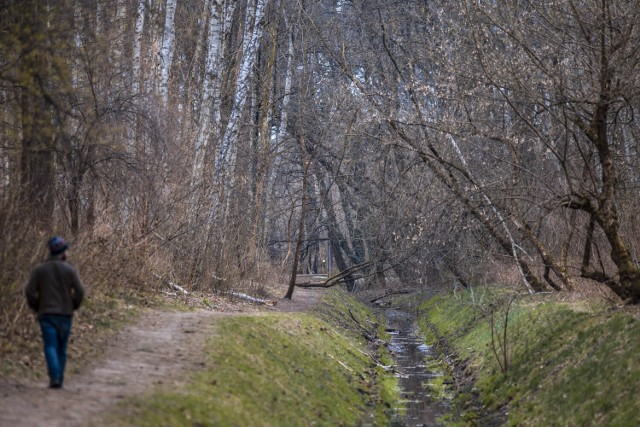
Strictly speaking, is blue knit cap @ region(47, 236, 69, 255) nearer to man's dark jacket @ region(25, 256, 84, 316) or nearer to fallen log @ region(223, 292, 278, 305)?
man's dark jacket @ region(25, 256, 84, 316)

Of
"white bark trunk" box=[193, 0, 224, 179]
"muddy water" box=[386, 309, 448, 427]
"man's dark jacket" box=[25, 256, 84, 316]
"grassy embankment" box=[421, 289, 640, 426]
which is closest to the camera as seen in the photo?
"man's dark jacket" box=[25, 256, 84, 316]

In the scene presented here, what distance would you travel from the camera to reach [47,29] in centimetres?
1299

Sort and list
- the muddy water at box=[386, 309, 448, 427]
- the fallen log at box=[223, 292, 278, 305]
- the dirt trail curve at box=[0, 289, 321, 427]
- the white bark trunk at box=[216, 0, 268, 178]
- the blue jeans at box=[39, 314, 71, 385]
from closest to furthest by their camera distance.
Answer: the dirt trail curve at box=[0, 289, 321, 427], the blue jeans at box=[39, 314, 71, 385], the muddy water at box=[386, 309, 448, 427], the fallen log at box=[223, 292, 278, 305], the white bark trunk at box=[216, 0, 268, 178]

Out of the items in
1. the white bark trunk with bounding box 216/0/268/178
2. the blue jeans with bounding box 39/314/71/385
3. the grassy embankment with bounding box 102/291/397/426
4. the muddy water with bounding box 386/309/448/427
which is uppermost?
the white bark trunk with bounding box 216/0/268/178

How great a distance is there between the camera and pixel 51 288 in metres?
9.96

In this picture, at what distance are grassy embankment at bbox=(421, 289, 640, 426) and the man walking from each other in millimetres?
6985

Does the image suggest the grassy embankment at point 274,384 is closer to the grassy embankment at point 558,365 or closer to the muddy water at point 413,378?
the muddy water at point 413,378

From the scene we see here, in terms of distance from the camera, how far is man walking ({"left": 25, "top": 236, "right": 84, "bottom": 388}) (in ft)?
31.9

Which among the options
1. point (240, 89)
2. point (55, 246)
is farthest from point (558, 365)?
point (240, 89)

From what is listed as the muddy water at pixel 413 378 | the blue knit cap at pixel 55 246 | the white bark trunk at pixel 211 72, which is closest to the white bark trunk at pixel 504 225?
the muddy water at pixel 413 378

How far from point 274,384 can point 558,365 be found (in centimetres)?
522

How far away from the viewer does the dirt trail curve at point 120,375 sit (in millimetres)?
8461

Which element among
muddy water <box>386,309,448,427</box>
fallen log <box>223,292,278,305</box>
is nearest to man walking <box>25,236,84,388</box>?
muddy water <box>386,309,448,427</box>

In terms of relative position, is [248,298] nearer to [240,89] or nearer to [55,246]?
[240,89]
